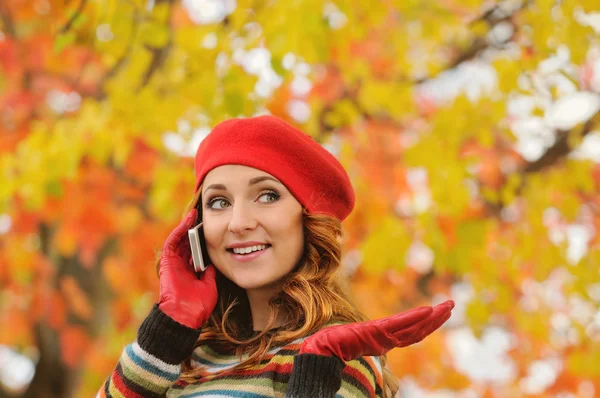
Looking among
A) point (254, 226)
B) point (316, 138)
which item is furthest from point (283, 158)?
point (316, 138)

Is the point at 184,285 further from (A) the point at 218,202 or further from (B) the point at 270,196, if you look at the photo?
(B) the point at 270,196

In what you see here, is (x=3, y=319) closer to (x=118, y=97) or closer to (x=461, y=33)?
(x=118, y=97)

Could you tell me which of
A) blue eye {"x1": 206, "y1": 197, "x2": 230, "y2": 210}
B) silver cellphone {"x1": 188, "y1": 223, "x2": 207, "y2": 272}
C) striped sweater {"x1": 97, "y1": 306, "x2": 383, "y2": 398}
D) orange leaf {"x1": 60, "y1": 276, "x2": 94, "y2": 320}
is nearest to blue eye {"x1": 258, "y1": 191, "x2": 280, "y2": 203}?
blue eye {"x1": 206, "y1": 197, "x2": 230, "y2": 210}

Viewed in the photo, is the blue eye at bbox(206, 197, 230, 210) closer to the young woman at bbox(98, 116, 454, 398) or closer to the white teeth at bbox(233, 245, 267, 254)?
the young woman at bbox(98, 116, 454, 398)

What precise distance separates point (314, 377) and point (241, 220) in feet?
1.77

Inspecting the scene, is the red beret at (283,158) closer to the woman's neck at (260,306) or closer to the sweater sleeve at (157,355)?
the woman's neck at (260,306)

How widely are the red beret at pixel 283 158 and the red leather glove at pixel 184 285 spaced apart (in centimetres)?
22

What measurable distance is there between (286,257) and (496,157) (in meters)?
4.96

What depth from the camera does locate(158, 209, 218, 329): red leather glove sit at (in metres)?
2.09

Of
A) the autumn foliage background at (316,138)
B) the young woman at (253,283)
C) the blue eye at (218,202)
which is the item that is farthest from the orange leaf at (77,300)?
the blue eye at (218,202)

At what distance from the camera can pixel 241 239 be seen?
2174 mm

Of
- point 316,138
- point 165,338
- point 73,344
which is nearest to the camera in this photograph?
point 165,338

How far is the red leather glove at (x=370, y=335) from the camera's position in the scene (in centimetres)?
185

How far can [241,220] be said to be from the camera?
2.13 metres
